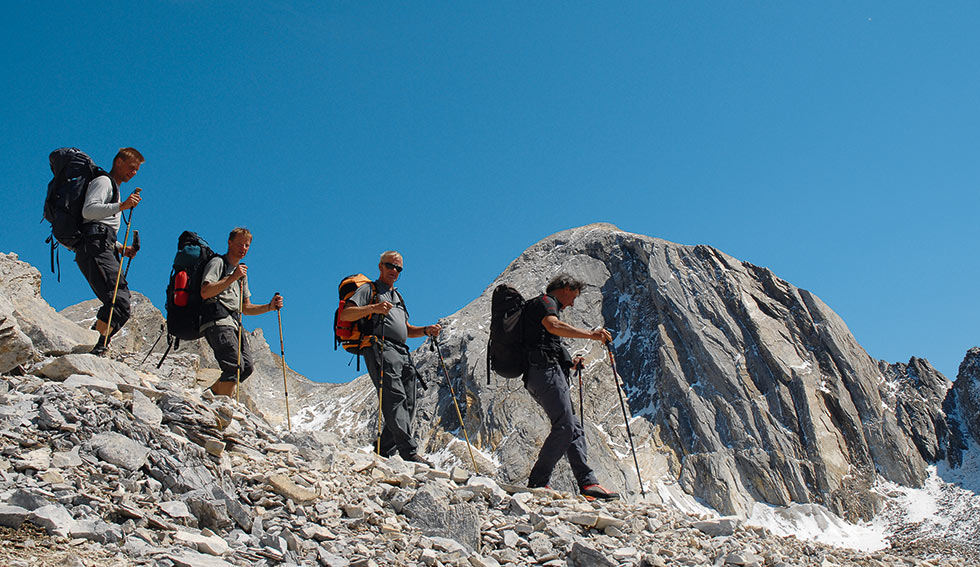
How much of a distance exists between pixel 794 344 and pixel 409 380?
114 metres

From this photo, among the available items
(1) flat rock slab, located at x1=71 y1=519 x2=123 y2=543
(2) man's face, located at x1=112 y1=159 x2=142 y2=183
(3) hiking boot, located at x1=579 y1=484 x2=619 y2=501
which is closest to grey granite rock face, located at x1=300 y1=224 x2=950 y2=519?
(3) hiking boot, located at x1=579 y1=484 x2=619 y2=501

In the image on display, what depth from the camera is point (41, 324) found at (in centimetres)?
912

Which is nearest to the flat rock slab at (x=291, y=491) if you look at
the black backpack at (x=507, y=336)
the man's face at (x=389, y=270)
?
the black backpack at (x=507, y=336)

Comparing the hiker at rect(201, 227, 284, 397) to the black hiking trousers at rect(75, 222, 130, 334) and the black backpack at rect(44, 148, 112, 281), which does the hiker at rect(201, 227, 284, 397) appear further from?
the black backpack at rect(44, 148, 112, 281)

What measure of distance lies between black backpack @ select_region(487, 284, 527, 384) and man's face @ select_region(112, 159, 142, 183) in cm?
509

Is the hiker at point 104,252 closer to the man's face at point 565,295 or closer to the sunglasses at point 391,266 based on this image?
the sunglasses at point 391,266

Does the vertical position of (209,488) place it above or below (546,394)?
below

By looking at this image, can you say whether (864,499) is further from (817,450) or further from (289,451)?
(289,451)

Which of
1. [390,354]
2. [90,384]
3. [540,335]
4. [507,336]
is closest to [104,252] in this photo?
[90,384]

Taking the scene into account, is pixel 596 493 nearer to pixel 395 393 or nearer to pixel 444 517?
pixel 444 517

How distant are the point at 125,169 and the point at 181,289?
5.88ft

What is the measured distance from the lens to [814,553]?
850 cm

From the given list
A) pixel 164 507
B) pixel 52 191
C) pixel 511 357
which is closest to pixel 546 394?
pixel 511 357

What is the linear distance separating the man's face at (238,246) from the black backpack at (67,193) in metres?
1.79
